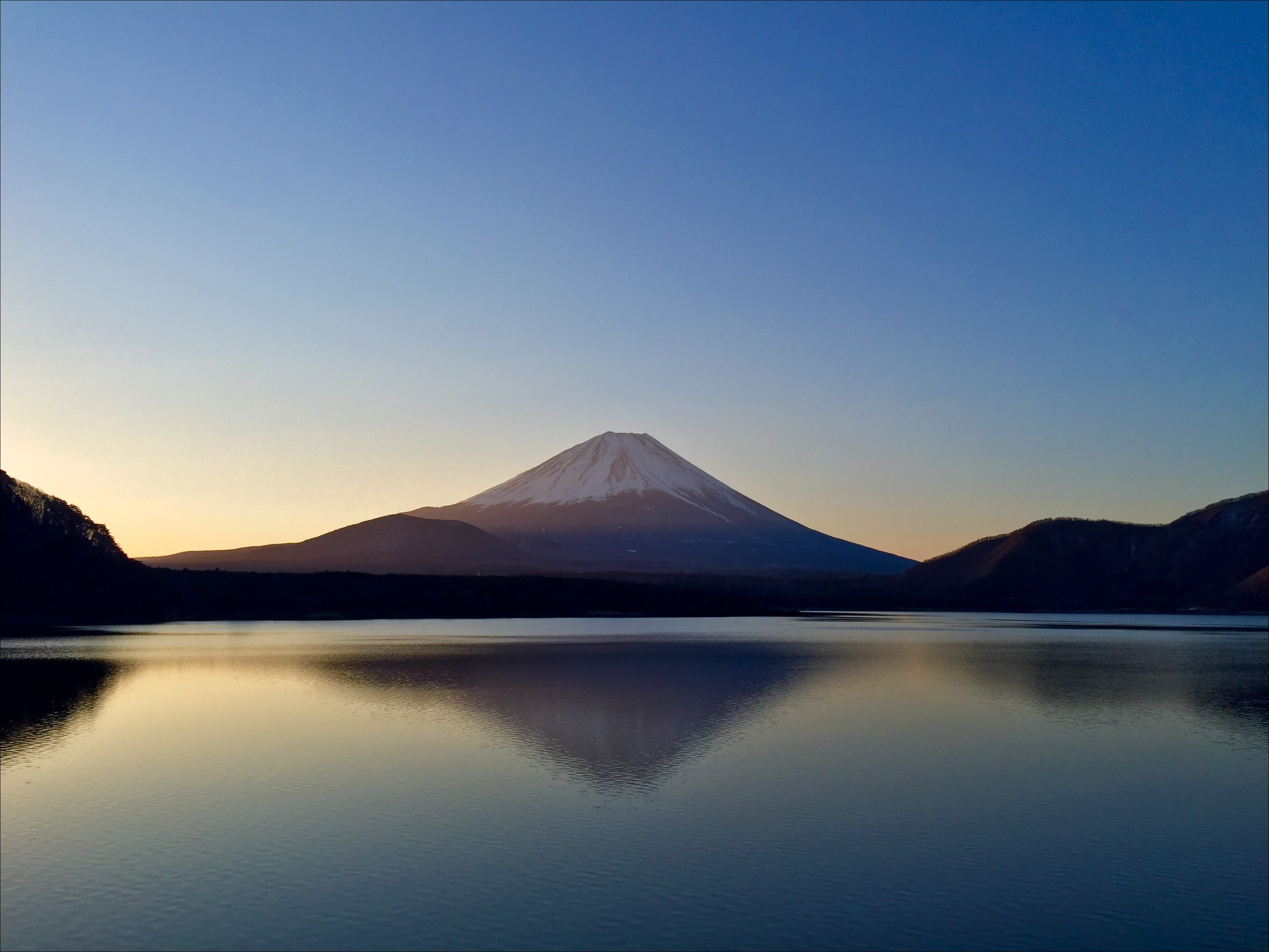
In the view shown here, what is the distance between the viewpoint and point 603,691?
131 feet

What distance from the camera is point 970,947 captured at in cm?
1315

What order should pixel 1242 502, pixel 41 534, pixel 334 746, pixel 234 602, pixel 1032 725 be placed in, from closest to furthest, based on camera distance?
pixel 334 746
pixel 1032 725
pixel 41 534
pixel 234 602
pixel 1242 502

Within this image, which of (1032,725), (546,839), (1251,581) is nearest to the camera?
(546,839)

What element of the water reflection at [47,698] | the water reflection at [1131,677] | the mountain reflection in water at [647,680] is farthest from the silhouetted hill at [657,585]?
the water reflection at [1131,677]

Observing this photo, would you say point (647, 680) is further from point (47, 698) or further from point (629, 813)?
point (629, 813)

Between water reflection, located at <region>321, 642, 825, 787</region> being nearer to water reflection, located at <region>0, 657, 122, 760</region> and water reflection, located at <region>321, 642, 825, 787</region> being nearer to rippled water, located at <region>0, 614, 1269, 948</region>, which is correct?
rippled water, located at <region>0, 614, 1269, 948</region>

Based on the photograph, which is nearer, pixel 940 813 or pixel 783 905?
pixel 783 905

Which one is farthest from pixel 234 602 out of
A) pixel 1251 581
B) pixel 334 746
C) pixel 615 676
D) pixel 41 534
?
pixel 1251 581

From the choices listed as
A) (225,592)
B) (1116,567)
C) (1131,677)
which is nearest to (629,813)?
(1131,677)

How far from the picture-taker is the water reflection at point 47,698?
28.6 meters

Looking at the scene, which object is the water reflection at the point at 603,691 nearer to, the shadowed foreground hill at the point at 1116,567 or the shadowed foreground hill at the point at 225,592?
the shadowed foreground hill at the point at 225,592

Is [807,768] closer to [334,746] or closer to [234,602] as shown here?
[334,746]

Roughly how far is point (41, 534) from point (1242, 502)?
168m

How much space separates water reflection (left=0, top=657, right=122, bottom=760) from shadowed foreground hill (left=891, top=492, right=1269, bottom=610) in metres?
142
